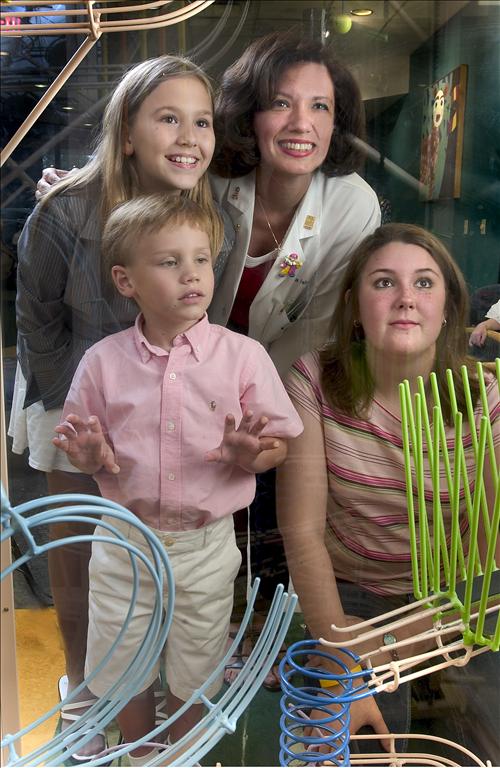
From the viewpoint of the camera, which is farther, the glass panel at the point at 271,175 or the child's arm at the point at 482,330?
the child's arm at the point at 482,330

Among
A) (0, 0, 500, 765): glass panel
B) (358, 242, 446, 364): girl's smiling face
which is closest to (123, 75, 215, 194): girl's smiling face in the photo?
(0, 0, 500, 765): glass panel

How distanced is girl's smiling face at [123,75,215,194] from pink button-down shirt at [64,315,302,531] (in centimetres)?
20

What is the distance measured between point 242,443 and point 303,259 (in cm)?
27

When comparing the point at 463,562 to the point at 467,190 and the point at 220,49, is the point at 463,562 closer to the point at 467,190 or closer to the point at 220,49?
the point at 467,190

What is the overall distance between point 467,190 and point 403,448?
0.38 meters

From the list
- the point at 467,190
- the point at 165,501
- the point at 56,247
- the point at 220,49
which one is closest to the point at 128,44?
the point at 220,49

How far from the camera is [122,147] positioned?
108cm

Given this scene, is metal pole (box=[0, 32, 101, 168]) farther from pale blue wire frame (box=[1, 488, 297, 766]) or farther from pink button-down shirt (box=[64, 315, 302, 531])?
pale blue wire frame (box=[1, 488, 297, 766])

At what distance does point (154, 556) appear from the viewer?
1066mm

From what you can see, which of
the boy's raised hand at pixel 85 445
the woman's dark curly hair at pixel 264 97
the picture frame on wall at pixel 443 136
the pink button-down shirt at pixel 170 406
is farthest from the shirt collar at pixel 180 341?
the picture frame on wall at pixel 443 136

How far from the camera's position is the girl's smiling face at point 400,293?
115cm

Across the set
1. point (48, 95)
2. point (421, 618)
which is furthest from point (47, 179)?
point (421, 618)

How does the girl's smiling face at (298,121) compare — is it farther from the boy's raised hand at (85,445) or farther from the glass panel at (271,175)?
the boy's raised hand at (85,445)

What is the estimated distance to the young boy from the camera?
1096mm
